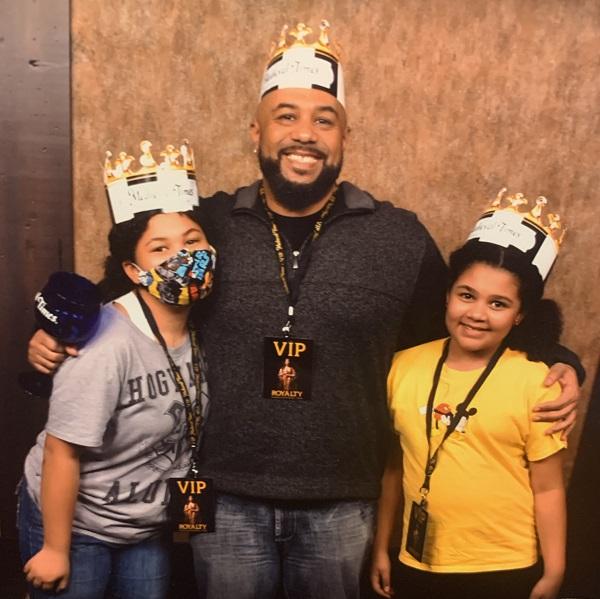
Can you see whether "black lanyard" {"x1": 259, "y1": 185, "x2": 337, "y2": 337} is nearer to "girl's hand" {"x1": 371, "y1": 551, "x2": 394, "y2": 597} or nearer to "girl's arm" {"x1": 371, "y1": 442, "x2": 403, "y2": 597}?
"girl's arm" {"x1": 371, "y1": 442, "x2": 403, "y2": 597}

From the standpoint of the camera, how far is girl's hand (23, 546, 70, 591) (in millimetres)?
1386

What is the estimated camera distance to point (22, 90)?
1987 mm

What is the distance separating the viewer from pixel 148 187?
1.48 m

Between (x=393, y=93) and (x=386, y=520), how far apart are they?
1483 mm

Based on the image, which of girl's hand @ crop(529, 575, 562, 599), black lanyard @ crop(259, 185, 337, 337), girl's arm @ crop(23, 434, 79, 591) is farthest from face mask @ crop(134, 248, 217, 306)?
girl's hand @ crop(529, 575, 562, 599)

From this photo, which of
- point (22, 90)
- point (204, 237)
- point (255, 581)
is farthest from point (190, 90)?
point (255, 581)

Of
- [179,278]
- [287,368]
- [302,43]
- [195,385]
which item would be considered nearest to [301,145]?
[302,43]

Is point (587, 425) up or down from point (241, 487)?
down

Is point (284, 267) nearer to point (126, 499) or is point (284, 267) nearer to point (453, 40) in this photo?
point (126, 499)

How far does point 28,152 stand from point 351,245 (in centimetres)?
129

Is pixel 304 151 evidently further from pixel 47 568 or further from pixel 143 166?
pixel 47 568

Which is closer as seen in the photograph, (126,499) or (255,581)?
(126,499)

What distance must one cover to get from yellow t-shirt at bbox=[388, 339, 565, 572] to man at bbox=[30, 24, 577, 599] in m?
0.15

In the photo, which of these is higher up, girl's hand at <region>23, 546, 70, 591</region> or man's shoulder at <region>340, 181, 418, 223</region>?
man's shoulder at <region>340, 181, 418, 223</region>
